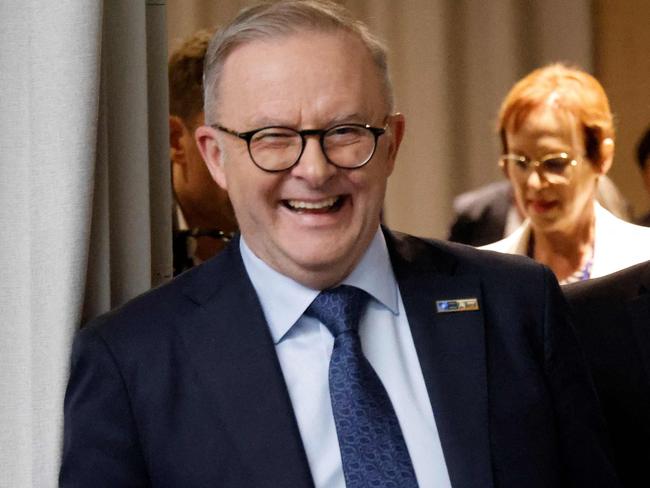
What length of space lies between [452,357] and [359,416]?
7.6 inches

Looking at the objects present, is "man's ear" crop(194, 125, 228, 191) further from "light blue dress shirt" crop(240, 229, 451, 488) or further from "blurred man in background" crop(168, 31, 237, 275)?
"blurred man in background" crop(168, 31, 237, 275)

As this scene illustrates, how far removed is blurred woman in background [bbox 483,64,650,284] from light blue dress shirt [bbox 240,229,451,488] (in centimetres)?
61

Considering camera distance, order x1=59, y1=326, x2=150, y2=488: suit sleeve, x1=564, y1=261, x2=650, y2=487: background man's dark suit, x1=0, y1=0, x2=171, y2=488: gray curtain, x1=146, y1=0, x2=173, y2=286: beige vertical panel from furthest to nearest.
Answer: x1=564, y1=261, x2=650, y2=487: background man's dark suit, x1=146, y1=0, x2=173, y2=286: beige vertical panel, x1=0, y1=0, x2=171, y2=488: gray curtain, x1=59, y1=326, x2=150, y2=488: suit sleeve

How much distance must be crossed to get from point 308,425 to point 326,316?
0.17m

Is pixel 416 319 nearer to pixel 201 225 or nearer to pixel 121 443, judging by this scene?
pixel 121 443

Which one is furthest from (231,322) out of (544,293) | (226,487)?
(544,293)

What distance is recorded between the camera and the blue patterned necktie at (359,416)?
1.49 m

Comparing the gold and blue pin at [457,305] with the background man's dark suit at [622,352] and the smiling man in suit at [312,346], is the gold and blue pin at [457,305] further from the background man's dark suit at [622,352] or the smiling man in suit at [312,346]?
the background man's dark suit at [622,352]

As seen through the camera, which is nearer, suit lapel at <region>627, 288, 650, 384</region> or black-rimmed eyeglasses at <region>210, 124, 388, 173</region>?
black-rimmed eyeglasses at <region>210, 124, 388, 173</region>

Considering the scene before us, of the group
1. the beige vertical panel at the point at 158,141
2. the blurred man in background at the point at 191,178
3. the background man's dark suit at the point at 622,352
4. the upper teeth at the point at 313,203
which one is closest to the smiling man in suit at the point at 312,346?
the upper teeth at the point at 313,203

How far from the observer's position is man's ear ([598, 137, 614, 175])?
219cm

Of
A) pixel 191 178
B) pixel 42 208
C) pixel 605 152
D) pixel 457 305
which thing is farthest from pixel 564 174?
pixel 42 208

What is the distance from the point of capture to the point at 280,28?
1.56m

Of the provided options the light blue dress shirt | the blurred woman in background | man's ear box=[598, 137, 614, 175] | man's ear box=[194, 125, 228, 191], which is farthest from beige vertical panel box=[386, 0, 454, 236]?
man's ear box=[194, 125, 228, 191]
